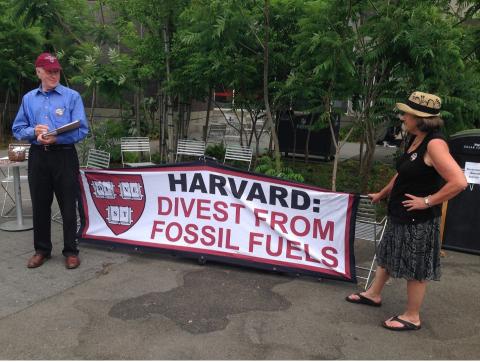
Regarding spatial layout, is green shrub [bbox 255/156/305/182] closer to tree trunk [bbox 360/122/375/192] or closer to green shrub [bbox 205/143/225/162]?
tree trunk [bbox 360/122/375/192]

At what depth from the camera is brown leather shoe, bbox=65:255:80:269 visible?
474 cm

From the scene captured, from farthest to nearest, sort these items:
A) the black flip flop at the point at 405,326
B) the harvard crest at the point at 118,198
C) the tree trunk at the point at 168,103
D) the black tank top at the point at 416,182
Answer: the tree trunk at the point at 168,103
the harvard crest at the point at 118,198
the black flip flop at the point at 405,326
the black tank top at the point at 416,182

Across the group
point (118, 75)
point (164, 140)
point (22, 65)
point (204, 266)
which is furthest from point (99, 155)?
point (22, 65)

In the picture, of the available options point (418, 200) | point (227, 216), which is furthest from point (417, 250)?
point (227, 216)

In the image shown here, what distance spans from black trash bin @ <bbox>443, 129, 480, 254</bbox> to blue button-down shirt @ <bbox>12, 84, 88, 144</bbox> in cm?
413

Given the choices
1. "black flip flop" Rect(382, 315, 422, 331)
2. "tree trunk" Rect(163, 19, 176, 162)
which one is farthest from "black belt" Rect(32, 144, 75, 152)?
"tree trunk" Rect(163, 19, 176, 162)

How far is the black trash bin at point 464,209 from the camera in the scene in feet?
17.6

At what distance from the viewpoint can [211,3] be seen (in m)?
6.04

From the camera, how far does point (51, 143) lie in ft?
14.6

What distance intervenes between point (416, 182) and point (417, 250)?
512 millimetres

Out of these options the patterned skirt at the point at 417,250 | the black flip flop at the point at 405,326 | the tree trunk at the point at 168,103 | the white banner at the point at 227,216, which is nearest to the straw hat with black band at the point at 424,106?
the patterned skirt at the point at 417,250

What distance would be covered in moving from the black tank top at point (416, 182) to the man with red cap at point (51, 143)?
2980 millimetres

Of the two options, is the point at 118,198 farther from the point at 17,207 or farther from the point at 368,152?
the point at 368,152

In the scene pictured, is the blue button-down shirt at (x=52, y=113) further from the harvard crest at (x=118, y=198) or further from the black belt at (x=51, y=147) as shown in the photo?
the harvard crest at (x=118, y=198)
